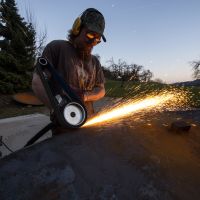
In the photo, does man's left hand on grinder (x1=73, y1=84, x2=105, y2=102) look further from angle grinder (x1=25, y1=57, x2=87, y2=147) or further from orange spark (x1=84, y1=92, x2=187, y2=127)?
angle grinder (x1=25, y1=57, x2=87, y2=147)

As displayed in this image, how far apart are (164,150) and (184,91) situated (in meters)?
0.95

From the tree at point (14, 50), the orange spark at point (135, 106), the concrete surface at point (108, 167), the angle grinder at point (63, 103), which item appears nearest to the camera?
the concrete surface at point (108, 167)

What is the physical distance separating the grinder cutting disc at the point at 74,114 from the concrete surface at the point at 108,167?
7 cm

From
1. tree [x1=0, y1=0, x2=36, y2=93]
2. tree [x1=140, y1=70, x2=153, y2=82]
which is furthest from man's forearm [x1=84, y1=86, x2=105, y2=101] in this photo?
tree [x1=140, y1=70, x2=153, y2=82]

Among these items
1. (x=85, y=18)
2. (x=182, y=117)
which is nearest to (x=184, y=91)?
(x=182, y=117)

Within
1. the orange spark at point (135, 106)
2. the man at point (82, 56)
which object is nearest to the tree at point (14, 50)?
the man at point (82, 56)

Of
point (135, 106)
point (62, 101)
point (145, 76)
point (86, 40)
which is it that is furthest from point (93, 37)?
point (145, 76)

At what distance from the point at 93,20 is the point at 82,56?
0.48 metres

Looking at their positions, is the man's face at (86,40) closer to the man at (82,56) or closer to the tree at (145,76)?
the man at (82,56)

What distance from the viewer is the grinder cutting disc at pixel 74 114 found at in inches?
39.8

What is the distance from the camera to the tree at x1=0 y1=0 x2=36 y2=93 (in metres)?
14.1

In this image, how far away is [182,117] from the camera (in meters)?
1.17

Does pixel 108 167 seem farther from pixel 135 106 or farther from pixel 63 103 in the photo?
pixel 135 106

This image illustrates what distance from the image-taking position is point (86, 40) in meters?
1.92
